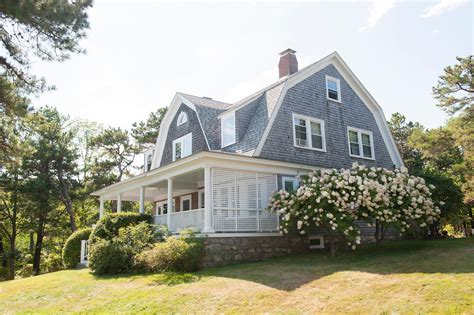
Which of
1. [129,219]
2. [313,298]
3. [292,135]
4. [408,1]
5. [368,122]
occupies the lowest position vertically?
[313,298]

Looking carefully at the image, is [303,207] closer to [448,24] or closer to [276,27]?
[276,27]

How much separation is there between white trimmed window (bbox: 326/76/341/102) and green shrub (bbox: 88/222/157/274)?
10.0 metres

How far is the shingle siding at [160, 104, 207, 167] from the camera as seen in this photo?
17131 millimetres

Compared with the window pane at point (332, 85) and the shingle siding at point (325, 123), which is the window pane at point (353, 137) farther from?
the window pane at point (332, 85)

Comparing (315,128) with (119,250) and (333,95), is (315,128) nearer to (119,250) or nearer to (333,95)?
(333,95)

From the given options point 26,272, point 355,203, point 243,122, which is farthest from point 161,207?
point 26,272

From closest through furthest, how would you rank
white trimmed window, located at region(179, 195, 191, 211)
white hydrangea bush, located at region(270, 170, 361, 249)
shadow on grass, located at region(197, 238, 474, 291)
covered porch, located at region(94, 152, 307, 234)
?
shadow on grass, located at region(197, 238, 474, 291) < white hydrangea bush, located at region(270, 170, 361, 249) < covered porch, located at region(94, 152, 307, 234) < white trimmed window, located at region(179, 195, 191, 211)

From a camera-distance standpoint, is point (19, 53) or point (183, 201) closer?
point (19, 53)

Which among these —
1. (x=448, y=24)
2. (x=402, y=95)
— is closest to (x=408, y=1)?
(x=448, y=24)

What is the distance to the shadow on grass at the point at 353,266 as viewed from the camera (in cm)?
843

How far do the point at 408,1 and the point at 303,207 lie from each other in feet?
23.0

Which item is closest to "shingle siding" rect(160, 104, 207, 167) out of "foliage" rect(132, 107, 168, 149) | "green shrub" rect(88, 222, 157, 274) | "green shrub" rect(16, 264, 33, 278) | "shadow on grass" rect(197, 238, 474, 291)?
"green shrub" rect(88, 222, 157, 274)

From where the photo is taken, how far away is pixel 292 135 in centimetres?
1568

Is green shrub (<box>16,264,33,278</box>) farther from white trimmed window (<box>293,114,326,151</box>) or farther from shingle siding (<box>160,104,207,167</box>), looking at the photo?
white trimmed window (<box>293,114,326,151</box>)
